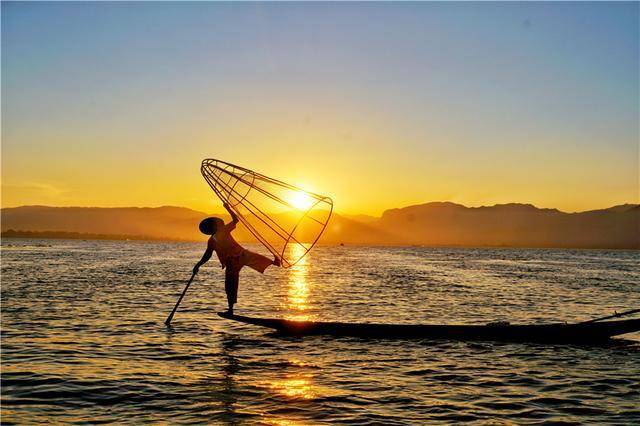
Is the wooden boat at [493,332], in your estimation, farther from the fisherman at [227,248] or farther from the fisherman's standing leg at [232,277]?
the fisherman at [227,248]

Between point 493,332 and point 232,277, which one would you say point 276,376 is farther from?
point 493,332

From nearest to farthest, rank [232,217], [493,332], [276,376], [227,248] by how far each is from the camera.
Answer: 1. [276,376]
2. [232,217]
3. [227,248]
4. [493,332]

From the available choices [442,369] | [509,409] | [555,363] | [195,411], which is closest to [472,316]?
[555,363]

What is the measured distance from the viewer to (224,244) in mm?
19391

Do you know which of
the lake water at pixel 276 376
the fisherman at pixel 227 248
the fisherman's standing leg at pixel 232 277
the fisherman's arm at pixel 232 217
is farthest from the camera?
the fisherman's standing leg at pixel 232 277

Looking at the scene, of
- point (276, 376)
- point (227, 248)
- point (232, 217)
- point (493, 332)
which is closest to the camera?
point (276, 376)

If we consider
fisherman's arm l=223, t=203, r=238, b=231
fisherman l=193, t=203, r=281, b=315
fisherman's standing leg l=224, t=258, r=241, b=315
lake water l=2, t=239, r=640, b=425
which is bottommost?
lake water l=2, t=239, r=640, b=425

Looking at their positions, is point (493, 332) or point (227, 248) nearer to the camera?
point (227, 248)

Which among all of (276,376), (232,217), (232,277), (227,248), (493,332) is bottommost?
(276,376)

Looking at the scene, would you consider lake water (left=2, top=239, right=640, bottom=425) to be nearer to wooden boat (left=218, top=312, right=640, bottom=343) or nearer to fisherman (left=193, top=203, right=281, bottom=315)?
wooden boat (left=218, top=312, right=640, bottom=343)

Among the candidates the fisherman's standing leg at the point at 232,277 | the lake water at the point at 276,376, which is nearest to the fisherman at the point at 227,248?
the fisherman's standing leg at the point at 232,277

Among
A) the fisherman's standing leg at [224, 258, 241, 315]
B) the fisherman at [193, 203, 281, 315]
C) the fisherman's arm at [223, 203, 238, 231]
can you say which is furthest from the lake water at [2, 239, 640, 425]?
the fisherman's arm at [223, 203, 238, 231]

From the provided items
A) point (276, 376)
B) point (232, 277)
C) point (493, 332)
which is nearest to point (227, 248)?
point (232, 277)

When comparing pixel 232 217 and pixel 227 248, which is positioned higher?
pixel 232 217
